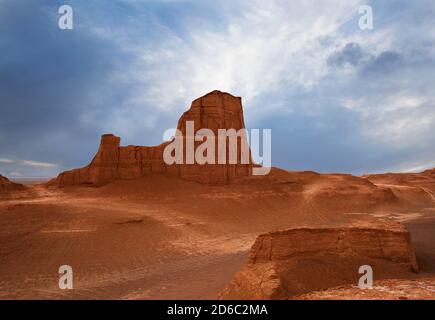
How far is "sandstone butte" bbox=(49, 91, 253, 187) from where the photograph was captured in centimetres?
2988

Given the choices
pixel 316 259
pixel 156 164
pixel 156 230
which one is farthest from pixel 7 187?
pixel 316 259

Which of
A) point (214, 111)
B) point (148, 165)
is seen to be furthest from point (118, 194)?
point (214, 111)

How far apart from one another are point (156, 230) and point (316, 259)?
13186 mm

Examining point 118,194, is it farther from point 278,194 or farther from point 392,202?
point 392,202

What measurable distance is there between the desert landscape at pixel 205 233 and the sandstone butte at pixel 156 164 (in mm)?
113

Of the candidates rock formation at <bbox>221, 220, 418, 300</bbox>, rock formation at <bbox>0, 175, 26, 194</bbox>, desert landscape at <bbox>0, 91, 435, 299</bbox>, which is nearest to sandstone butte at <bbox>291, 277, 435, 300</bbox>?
desert landscape at <bbox>0, 91, 435, 299</bbox>

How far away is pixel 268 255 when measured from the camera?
8.27 m

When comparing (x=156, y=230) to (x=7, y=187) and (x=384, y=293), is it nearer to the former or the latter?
(x=384, y=293)

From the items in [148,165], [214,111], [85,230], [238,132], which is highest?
[214,111]

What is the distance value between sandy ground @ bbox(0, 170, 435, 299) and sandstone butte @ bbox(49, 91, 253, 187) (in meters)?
1.26

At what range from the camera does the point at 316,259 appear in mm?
8102

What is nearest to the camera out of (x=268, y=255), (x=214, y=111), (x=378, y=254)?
(x=268, y=255)

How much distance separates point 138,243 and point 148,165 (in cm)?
1491

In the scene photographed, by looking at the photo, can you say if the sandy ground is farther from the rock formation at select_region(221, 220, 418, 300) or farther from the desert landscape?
the rock formation at select_region(221, 220, 418, 300)
